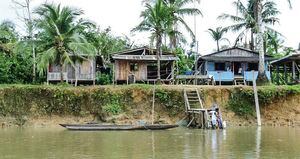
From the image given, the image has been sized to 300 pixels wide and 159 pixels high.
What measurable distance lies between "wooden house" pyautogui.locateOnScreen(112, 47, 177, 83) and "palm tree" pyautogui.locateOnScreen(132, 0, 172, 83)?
109 inches

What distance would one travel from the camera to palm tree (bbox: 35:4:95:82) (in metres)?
30.9

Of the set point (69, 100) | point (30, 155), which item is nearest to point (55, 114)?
point (69, 100)

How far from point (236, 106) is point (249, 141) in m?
9.15

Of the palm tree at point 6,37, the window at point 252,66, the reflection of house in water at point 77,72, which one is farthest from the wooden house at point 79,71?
the window at point 252,66

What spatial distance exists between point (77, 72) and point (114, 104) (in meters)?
7.25

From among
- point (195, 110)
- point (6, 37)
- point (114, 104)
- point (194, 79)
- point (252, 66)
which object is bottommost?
point (195, 110)

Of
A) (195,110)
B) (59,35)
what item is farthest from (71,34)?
(195,110)

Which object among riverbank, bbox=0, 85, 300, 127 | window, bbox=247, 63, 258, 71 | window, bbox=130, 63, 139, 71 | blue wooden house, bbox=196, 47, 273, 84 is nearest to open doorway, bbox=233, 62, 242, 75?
blue wooden house, bbox=196, 47, 273, 84

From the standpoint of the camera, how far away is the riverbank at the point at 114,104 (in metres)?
29.6

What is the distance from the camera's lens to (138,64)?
119ft

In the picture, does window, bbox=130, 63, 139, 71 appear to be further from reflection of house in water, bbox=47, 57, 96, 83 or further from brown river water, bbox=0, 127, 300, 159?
brown river water, bbox=0, 127, 300, 159

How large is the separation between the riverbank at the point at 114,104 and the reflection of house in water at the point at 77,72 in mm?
5246

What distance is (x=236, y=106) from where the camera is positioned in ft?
99.1

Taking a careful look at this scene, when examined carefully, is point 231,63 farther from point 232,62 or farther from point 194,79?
point 194,79
